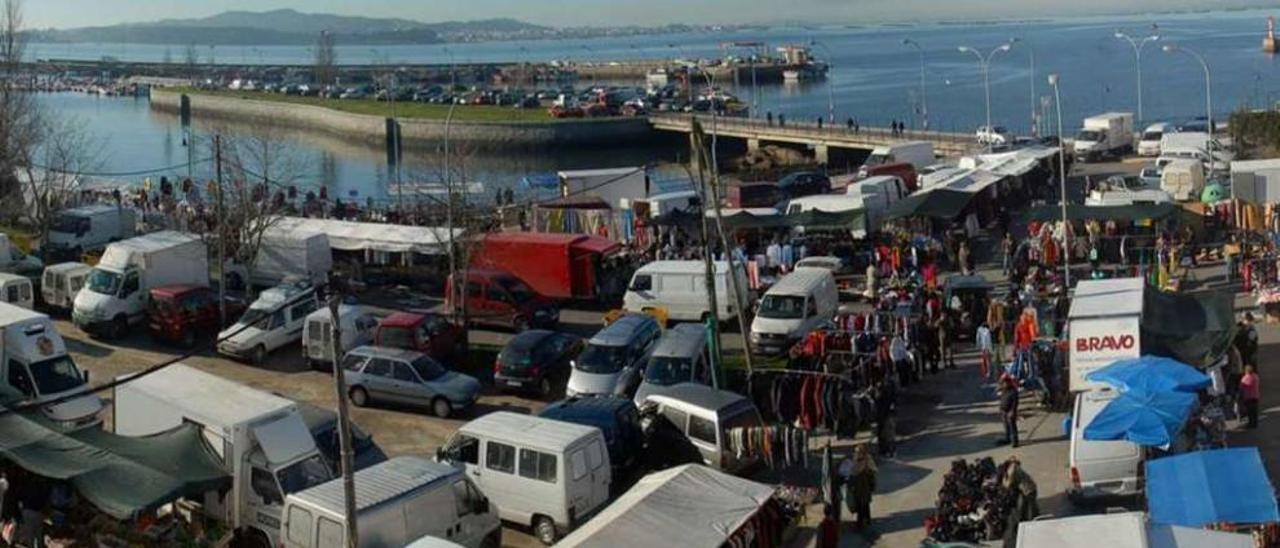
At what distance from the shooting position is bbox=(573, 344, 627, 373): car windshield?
56.8 feet

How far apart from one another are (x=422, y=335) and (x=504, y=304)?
8.90 feet

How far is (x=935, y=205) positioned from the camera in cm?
2655

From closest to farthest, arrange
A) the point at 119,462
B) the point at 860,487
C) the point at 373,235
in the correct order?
the point at 119,462
the point at 860,487
the point at 373,235

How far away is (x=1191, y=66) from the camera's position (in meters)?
124

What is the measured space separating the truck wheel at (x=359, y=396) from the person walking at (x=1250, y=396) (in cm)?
1082

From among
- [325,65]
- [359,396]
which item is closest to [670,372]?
[359,396]

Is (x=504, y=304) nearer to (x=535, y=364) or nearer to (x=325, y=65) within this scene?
(x=535, y=364)

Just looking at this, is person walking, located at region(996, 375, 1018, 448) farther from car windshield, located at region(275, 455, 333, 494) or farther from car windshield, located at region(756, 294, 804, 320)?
car windshield, located at region(275, 455, 333, 494)

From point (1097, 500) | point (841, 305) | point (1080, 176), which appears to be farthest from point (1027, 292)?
point (1080, 176)

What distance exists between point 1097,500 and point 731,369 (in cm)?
670

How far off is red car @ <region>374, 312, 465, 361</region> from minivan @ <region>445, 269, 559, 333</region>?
1.90 metres

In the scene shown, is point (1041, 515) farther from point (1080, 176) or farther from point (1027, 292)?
point (1080, 176)

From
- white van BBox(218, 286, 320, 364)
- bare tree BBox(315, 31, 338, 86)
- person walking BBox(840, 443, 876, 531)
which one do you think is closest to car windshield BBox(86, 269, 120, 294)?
white van BBox(218, 286, 320, 364)

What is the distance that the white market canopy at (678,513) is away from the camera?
10.2 meters
